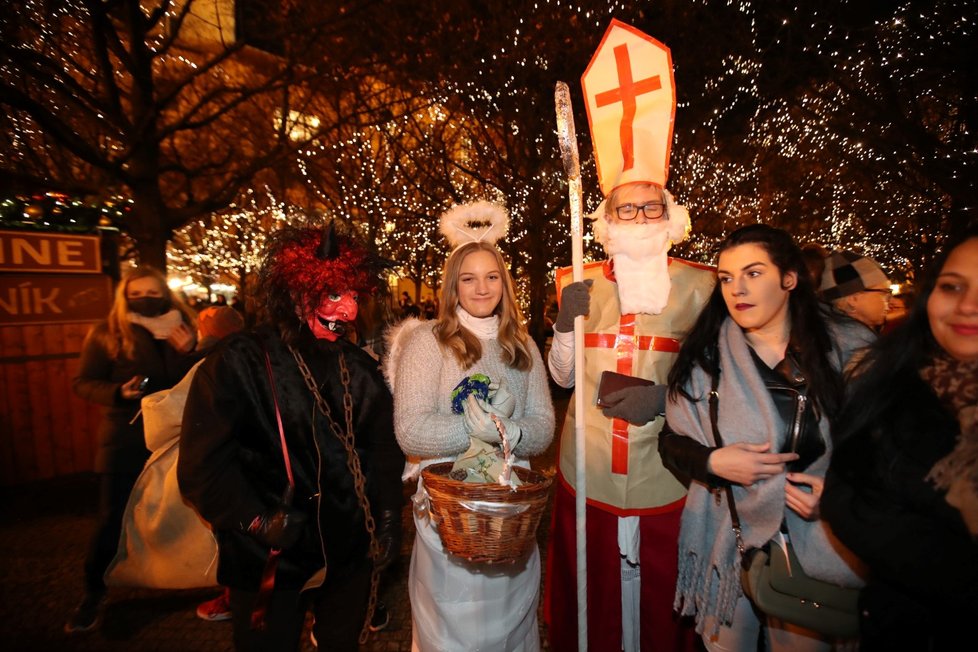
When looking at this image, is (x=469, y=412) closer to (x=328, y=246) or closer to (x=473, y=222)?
(x=328, y=246)

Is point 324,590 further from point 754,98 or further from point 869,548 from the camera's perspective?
point 754,98

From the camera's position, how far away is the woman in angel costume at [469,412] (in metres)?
2.21

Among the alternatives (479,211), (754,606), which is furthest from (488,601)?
(479,211)

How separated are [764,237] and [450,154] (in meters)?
11.4

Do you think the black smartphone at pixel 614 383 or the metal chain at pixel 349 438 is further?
the black smartphone at pixel 614 383

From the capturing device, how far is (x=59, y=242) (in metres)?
5.37

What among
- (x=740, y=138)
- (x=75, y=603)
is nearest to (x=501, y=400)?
(x=75, y=603)

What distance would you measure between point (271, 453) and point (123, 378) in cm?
203

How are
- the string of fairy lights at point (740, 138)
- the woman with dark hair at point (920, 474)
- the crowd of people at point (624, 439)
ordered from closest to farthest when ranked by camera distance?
the woman with dark hair at point (920, 474)
the crowd of people at point (624, 439)
the string of fairy lights at point (740, 138)

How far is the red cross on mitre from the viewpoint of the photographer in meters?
2.52

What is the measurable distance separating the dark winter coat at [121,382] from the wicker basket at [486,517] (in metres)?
2.40

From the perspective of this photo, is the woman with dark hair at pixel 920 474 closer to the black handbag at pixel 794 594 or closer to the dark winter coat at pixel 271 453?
the black handbag at pixel 794 594

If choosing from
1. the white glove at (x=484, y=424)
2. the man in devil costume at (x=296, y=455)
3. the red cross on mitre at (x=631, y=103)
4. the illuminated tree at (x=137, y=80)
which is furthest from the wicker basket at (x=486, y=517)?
the illuminated tree at (x=137, y=80)

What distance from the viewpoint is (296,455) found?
2059 mm
